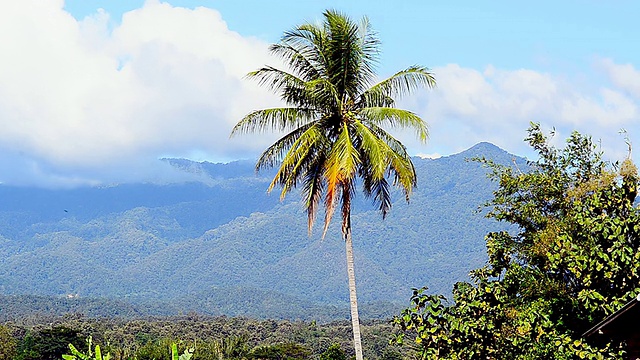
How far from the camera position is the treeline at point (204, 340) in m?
71.8

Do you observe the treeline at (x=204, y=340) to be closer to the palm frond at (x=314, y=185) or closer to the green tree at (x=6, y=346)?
the green tree at (x=6, y=346)

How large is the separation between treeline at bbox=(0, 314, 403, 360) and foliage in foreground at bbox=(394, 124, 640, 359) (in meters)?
44.7

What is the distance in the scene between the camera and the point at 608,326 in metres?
11.8

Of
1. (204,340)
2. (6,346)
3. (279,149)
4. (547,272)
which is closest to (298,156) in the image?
(279,149)

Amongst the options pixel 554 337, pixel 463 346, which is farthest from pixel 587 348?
pixel 463 346

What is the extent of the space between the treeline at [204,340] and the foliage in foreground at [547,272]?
4466 centimetres

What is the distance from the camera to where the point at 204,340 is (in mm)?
95875

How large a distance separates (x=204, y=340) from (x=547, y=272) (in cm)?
8367

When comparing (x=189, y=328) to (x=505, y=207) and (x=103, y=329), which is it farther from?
(x=505, y=207)

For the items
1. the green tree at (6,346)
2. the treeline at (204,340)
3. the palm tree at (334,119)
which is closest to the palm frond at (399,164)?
the palm tree at (334,119)

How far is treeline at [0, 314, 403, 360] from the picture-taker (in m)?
71.8

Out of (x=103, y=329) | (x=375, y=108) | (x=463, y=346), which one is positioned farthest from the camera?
(x=103, y=329)

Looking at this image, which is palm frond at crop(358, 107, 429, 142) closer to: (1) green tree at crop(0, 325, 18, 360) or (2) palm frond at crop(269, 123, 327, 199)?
(2) palm frond at crop(269, 123, 327, 199)

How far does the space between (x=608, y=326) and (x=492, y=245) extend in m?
5.56
